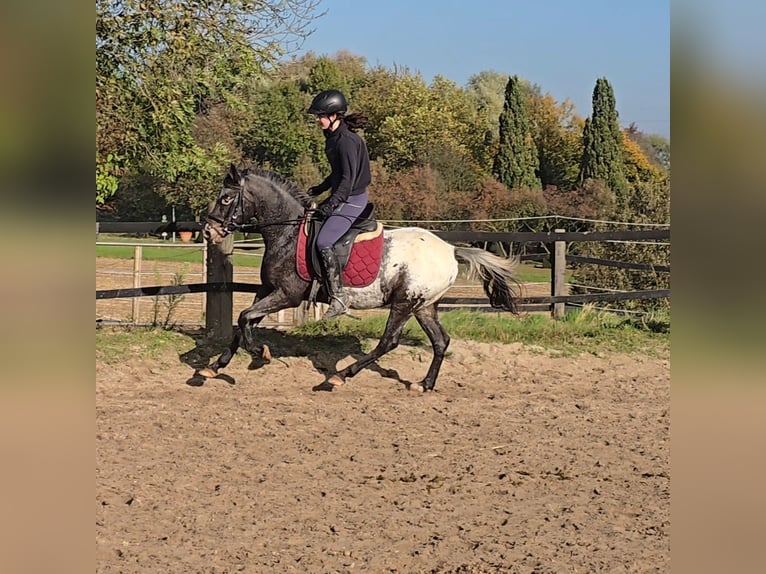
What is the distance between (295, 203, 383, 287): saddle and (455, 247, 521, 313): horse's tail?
1021 mm

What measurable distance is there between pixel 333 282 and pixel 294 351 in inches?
62.5

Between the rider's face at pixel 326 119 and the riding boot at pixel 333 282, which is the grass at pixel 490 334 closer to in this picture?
the riding boot at pixel 333 282

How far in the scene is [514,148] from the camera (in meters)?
31.3

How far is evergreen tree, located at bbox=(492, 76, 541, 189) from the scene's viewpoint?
102 ft

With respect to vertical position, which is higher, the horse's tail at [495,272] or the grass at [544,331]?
the horse's tail at [495,272]

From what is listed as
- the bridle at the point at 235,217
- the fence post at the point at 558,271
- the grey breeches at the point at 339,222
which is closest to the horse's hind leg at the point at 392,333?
the grey breeches at the point at 339,222

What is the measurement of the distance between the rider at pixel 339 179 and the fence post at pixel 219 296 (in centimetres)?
184

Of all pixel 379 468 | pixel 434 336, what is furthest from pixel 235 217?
pixel 379 468

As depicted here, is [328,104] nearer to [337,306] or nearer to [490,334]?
[337,306]

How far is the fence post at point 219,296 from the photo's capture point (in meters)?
8.41

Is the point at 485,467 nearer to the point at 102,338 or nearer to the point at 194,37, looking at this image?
the point at 102,338

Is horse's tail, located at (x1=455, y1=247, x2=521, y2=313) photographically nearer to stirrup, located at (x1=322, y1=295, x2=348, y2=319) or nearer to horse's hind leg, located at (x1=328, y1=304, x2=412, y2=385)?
horse's hind leg, located at (x1=328, y1=304, x2=412, y2=385)
